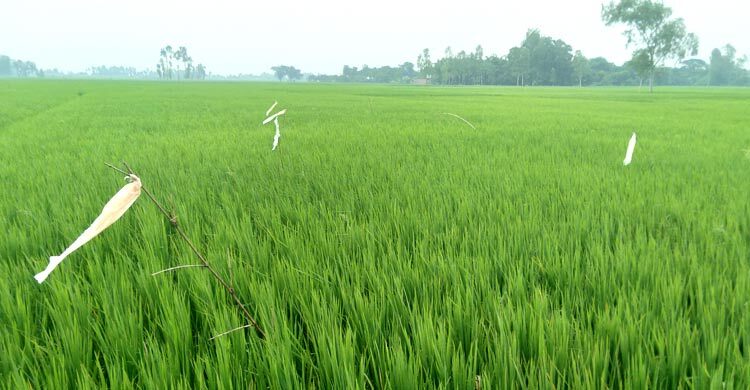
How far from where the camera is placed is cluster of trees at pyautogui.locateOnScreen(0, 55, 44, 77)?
138250 mm

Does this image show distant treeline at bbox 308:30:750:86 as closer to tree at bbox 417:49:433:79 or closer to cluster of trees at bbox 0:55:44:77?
tree at bbox 417:49:433:79

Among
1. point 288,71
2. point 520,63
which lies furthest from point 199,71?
point 520,63

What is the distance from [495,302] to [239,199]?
1619 mm

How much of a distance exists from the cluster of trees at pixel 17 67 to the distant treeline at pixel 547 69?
5153 inches

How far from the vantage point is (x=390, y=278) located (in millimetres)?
1189

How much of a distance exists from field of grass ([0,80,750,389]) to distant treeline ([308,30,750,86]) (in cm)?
8924

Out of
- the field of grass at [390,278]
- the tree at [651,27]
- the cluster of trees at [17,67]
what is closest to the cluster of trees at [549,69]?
the tree at [651,27]

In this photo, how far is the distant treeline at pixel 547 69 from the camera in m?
86.2

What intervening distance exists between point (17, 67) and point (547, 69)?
163 metres

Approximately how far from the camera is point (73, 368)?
0.83m

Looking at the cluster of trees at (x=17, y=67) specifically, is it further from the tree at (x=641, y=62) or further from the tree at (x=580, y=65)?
the tree at (x=641, y=62)

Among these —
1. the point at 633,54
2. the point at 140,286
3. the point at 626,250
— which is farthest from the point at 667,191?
the point at 633,54

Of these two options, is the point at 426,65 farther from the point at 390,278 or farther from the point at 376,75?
the point at 390,278

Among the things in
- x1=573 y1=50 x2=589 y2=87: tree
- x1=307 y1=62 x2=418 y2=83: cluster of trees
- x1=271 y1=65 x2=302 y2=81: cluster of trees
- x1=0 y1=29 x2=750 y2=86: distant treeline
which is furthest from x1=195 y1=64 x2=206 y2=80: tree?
x1=573 y1=50 x2=589 y2=87: tree
